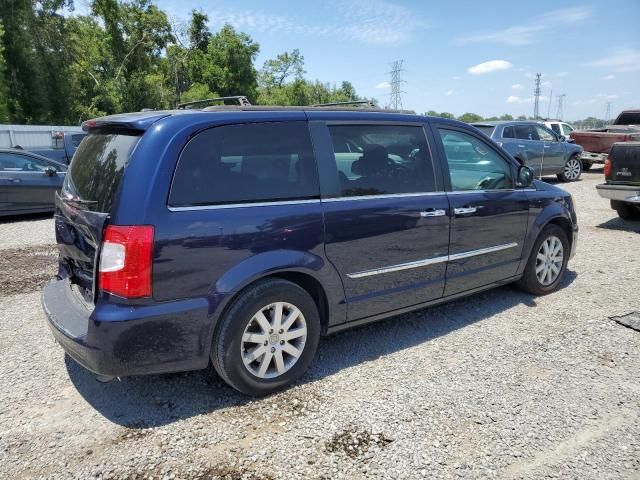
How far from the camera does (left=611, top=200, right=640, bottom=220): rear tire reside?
8.94 metres

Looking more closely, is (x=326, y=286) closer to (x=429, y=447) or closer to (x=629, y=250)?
(x=429, y=447)

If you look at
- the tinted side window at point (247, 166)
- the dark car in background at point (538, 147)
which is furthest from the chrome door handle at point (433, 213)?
the dark car in background at point (538, 147)

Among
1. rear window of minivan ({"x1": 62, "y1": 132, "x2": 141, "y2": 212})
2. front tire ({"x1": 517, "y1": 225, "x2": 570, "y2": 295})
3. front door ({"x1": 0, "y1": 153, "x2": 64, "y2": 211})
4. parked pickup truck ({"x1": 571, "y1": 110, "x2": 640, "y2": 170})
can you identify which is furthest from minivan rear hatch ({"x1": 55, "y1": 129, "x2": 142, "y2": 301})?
parked pickup truck ({"x1": 571, "y1": 110, "x2": 640, "y2": 170})

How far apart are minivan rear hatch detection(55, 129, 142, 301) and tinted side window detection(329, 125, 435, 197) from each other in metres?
1.41

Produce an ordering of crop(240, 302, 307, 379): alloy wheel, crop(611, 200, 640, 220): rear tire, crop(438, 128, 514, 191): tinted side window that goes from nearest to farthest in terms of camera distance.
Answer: crop(240, 302, 307, 379): alloy wheel → crop(438, 128, 514, 191): tinted side window → crop(611, 200, 640, 220): rear tire

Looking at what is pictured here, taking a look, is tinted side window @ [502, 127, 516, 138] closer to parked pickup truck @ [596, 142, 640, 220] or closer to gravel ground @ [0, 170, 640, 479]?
parked pickup truck @ [596, 142, 640, 220]

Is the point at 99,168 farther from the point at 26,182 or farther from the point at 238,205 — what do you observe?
the point at 26,182

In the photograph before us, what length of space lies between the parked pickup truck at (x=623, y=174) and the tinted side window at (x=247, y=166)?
703 centimetres

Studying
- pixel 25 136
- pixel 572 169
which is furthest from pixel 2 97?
pixel 572 169

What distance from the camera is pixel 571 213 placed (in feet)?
16.9

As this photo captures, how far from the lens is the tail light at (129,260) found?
2.60 meters

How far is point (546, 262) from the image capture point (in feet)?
16.4

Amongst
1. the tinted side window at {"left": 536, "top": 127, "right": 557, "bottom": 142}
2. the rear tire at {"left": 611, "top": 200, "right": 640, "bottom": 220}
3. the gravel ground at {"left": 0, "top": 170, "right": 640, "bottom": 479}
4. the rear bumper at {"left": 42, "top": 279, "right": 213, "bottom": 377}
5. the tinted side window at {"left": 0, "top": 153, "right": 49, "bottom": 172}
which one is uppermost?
the tinted side window at {"left": 536, "top": 127, "right": 557, "bottom": 142}

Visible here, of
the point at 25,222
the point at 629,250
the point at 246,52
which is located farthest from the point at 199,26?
the point at 629,250
